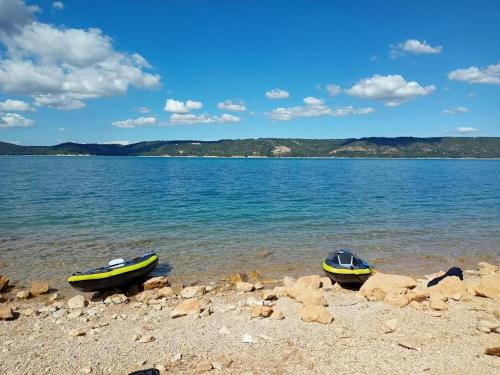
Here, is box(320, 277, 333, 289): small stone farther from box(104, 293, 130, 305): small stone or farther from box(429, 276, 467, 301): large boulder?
box(104, 293, 130, 305): small stone

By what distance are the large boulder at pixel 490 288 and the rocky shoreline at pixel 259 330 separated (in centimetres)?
3

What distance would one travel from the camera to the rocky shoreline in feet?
29.5

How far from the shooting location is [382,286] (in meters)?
13.9

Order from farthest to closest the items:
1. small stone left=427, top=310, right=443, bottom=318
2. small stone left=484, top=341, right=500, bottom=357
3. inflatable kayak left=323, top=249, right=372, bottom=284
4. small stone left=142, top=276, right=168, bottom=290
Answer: inflatable kayak left=323, top=249, right=372, bottom=284
small stone left=142, top=276, right=168, bottom=290
small stone left=427, top=310, right=443, bottom=318
small stone left=484, top=341, right=500, bottom=357

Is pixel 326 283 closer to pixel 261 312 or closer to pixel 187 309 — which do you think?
pixel 261 312

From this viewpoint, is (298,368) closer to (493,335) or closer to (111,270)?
(493,335)

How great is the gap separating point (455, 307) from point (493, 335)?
216 cm

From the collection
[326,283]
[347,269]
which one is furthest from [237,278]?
[347,269]

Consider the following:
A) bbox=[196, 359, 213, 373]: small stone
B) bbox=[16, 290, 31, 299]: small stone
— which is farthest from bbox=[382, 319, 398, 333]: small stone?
bbox=[16, 290, 31, 299]: small stone

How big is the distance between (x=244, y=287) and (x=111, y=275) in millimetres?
5543

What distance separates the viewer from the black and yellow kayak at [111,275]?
14458mm

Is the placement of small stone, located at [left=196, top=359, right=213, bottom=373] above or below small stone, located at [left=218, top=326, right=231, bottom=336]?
above

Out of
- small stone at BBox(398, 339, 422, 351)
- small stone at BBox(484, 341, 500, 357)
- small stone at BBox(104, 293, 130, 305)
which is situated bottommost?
small stone at BBox(104, 293, 130, 305)

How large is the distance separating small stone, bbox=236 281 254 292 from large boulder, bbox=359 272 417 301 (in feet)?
14.7
